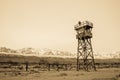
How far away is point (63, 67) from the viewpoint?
37.8m

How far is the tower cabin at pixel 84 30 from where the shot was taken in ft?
99.7

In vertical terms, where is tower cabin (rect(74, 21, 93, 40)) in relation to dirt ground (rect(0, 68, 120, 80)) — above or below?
above

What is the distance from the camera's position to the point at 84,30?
30656 mm

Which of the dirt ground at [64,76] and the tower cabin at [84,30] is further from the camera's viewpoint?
the tower cabin at [84,30]

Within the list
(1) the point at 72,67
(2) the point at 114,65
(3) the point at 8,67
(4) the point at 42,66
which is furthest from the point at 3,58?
(2) the point at 114,65

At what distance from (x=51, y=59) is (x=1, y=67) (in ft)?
60.9

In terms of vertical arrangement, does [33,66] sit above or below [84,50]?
below

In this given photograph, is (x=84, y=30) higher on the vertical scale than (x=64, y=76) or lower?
higher

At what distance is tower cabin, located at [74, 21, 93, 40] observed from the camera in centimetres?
3038

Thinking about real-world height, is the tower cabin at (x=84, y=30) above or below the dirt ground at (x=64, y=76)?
above

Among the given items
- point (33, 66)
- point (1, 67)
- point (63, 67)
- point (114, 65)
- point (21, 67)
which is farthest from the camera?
point (114, 65)

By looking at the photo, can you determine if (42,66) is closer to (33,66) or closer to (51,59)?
(33,66)

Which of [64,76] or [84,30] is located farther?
[84,30]

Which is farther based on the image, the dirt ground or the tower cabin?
the tower cabin
